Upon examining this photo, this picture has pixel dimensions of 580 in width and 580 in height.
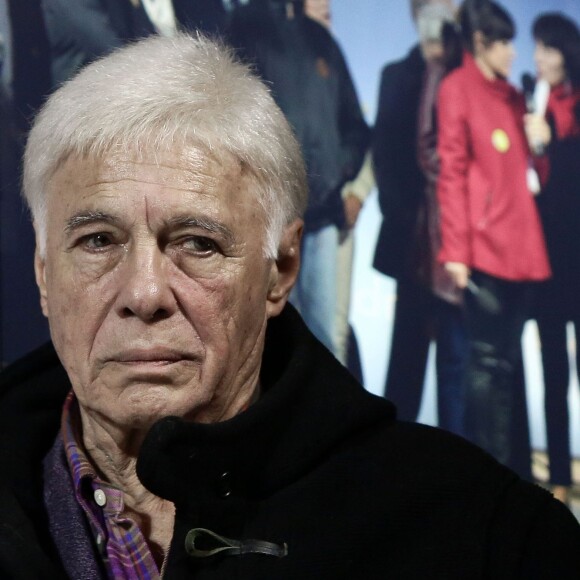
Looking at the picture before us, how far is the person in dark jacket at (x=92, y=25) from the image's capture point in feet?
7.48

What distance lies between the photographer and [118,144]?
1355 mm

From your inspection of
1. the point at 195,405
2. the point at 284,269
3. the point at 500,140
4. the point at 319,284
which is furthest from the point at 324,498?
the point at 500,140

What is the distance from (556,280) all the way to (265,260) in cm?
118

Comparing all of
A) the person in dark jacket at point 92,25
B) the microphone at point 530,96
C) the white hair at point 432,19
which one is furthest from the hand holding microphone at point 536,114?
the person in dark jacket at point 92,25

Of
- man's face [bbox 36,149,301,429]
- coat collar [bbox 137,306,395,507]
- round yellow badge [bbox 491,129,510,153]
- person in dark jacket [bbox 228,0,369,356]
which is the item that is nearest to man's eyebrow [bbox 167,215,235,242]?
man's face [bbox 36,149,301,429]

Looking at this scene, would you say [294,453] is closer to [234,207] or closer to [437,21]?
[234,207]

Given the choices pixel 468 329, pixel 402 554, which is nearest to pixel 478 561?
pixel 402 554

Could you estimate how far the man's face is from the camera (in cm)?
134

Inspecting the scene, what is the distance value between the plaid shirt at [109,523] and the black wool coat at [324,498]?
0.07 metres

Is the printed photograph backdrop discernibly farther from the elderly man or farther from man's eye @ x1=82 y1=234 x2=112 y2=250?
man's eye @ x1=82 y1=234 x2=112 y2=250

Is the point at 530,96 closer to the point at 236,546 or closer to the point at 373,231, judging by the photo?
the point at 373,231

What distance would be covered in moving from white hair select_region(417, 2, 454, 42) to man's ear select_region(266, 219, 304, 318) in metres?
1.08

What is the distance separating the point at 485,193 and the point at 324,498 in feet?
3.98

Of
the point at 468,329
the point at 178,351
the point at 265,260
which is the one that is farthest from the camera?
the point at 468,329
